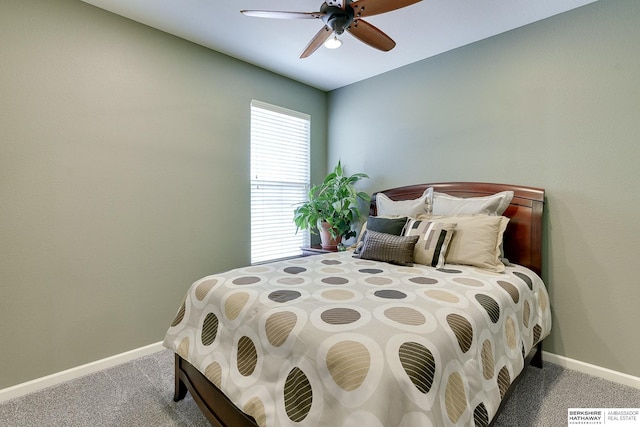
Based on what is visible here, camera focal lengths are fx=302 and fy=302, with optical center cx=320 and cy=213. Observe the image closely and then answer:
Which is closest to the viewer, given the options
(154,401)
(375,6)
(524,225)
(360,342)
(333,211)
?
(360,342)

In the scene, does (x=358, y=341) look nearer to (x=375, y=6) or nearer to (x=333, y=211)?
(x=375, y=6)

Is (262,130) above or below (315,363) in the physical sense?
above

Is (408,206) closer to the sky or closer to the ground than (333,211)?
closer to the sky

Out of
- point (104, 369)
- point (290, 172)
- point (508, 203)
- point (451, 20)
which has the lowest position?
point (104, 369)

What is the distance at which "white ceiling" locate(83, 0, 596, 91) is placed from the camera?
214 centimetres

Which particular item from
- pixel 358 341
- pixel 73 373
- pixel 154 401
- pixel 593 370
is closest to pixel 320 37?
pixel 358 341

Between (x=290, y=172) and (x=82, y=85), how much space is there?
1986 mm

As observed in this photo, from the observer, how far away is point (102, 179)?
2.22 meters

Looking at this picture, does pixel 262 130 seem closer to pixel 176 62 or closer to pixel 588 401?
pixel 176 62

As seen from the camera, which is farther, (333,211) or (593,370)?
(333,211)

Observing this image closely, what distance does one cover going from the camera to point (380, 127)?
336 centimetres

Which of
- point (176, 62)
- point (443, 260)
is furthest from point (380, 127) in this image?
point (176, 62)

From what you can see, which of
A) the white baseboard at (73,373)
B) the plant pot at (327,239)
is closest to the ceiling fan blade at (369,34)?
the plant pot at (327,239)

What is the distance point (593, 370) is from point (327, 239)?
2.38m
